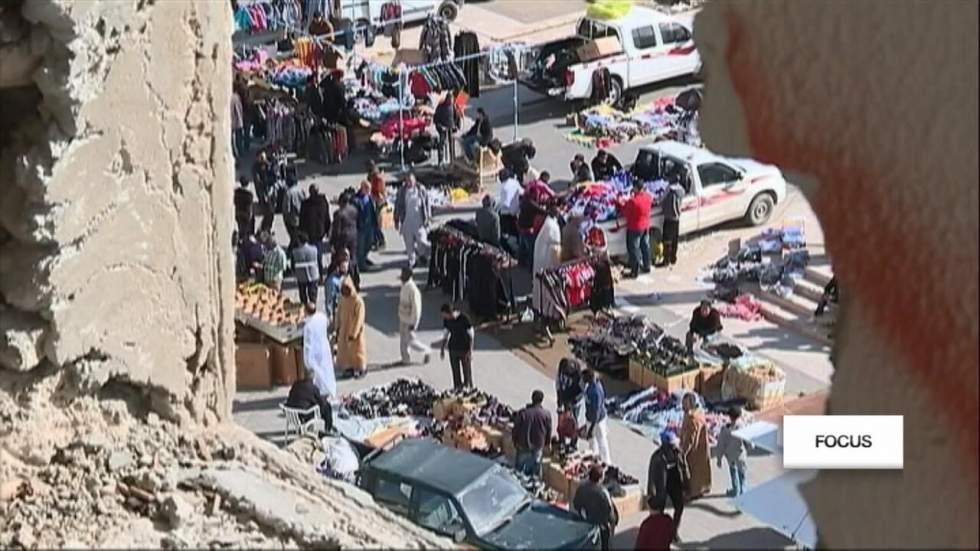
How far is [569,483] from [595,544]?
175 cm

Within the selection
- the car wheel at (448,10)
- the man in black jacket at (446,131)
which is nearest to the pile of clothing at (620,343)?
the man in black jacket at (446,131)

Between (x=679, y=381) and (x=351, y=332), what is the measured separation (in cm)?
317

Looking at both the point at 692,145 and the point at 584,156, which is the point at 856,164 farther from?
the point at 584,156

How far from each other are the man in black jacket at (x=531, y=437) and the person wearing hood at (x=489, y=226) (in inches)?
201

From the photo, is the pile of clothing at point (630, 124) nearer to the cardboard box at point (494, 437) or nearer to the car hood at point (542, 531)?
the cardboard box at point (494, 437)

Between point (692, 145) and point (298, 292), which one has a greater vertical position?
point (692, 145)

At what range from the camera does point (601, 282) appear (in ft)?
58.5

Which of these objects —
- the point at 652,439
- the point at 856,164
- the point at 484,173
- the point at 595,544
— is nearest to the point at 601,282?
the point at 652,439

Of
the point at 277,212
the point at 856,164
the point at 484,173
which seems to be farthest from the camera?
the point at 484,173

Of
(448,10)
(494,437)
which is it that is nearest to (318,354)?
(494,437)

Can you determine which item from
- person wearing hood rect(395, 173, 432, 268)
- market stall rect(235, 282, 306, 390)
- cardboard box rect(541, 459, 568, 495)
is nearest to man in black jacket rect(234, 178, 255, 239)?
person wearing hood rect(395, 173, 432, 268)

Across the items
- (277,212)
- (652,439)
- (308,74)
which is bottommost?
(652,439)

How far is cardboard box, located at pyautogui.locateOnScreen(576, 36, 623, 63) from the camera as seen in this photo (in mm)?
24766

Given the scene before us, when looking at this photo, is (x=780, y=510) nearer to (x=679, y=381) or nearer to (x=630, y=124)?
(x=679, y=381)
